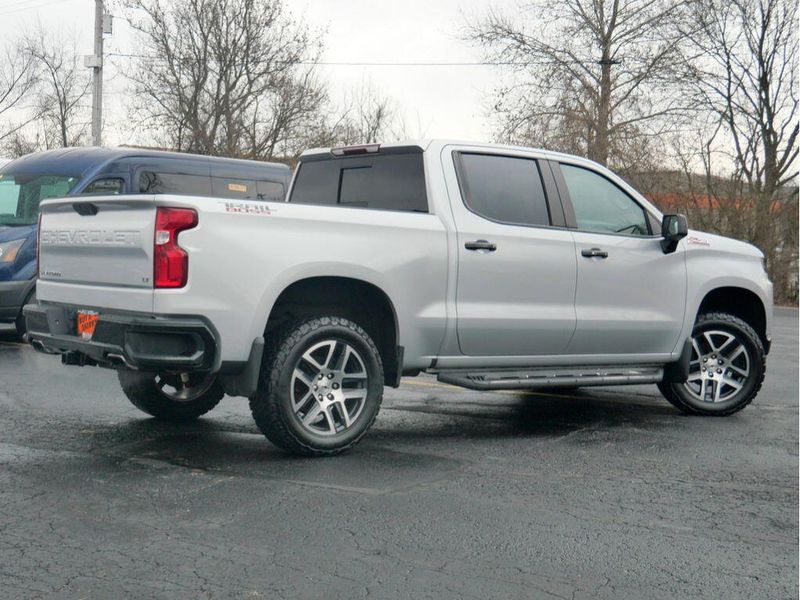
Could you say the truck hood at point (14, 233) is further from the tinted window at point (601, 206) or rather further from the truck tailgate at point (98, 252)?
the tinted window at point (601, 206)

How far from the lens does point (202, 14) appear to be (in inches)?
1419

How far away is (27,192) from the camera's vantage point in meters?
12.9

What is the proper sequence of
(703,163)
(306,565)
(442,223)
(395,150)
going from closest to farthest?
(306,565), (442,223), (395,150), (703,163)

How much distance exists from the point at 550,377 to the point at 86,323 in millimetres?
3089

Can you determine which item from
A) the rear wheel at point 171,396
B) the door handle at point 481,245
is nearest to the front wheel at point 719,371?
the door handle at point 481,245

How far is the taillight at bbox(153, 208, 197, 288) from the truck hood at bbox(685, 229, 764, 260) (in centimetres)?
→ 407

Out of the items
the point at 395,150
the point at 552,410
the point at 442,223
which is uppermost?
the point at 395,150

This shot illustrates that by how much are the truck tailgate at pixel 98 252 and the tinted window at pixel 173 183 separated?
20.6 ft

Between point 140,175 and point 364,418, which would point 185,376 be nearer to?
point 364,418

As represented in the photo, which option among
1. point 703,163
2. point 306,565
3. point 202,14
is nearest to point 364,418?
point 306,565

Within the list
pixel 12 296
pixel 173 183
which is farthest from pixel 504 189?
pixel 173 183

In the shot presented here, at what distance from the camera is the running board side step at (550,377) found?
677 centimetres

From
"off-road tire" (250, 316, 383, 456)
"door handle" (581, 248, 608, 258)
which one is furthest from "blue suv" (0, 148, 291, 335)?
"off-road tire" (250, 316, 383, 456)

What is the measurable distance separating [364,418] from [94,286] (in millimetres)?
1756
